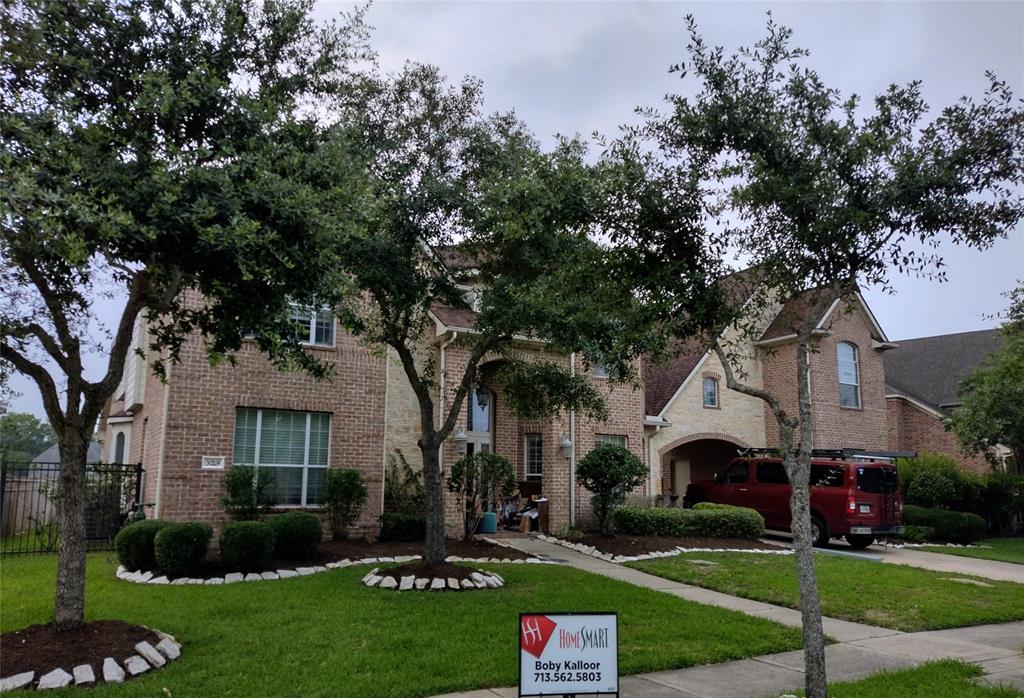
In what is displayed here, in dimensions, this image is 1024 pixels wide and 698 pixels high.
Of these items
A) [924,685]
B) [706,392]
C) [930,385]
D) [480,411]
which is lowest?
[924,685]

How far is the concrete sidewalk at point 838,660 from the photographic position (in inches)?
251

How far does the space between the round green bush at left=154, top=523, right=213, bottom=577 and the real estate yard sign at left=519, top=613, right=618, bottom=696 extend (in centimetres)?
720

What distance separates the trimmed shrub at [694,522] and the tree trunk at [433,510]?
650 centimetres

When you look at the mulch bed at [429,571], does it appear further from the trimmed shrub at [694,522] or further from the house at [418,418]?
the trimmed shrub at [694,522]

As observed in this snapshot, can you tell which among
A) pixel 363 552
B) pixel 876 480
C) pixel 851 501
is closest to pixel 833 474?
pixel 851 501

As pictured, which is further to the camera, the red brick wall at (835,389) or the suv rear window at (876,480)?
the red brick wall at (835,389)

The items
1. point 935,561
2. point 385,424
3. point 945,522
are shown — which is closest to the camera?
point 935,561

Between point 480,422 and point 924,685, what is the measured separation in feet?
44.2

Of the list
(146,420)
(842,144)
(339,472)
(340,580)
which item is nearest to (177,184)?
(842,144)

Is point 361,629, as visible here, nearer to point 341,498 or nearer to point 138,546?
point 138,546

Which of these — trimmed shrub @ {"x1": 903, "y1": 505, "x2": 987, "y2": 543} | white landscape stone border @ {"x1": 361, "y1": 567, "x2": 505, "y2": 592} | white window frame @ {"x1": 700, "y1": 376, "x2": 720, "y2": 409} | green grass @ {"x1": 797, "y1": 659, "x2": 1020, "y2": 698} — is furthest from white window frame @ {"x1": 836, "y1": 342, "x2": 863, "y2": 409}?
green grass @ {"x1": 797, "y1": 659, "x2": 1020, "y2": 698}

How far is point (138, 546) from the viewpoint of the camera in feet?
36.7

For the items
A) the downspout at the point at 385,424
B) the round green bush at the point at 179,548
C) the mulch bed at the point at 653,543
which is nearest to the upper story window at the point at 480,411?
the downspout at the point at 385,424

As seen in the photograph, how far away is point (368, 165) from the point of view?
1001 centimetres
